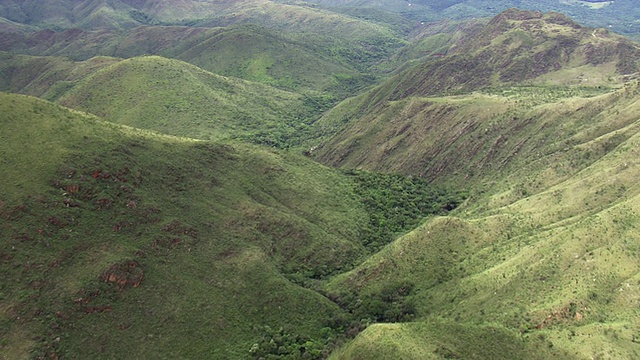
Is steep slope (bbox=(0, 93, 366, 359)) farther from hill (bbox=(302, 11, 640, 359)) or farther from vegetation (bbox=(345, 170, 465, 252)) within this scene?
hill (bbox=(302, 11, 640, 359))

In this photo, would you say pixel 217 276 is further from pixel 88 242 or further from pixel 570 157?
pixel 570 157

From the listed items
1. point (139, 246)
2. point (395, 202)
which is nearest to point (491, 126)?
point (395, 202)

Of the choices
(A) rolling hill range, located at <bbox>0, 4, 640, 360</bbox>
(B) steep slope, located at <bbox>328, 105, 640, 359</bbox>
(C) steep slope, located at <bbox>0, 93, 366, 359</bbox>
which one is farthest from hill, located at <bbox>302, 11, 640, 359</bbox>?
(C) steep slope, located at <bbox>0, 93, 366, 359</bbox>

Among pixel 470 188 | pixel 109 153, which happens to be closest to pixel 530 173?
pixel 470 188

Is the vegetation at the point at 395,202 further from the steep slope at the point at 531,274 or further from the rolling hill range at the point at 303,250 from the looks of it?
the steep slope at the point at 531,274

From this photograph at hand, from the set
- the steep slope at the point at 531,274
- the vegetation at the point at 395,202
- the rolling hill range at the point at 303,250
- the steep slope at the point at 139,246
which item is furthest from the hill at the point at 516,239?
the steep slope at the point at 139,246

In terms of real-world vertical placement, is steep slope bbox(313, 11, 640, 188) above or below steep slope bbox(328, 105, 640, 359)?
below

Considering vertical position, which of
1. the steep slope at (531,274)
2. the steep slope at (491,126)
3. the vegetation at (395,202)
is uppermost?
the steep slope at (531,274)

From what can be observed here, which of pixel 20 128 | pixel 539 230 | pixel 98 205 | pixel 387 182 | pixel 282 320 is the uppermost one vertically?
pixel 20 128

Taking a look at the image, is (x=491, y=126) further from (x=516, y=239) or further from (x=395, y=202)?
(x=516, y=239)
